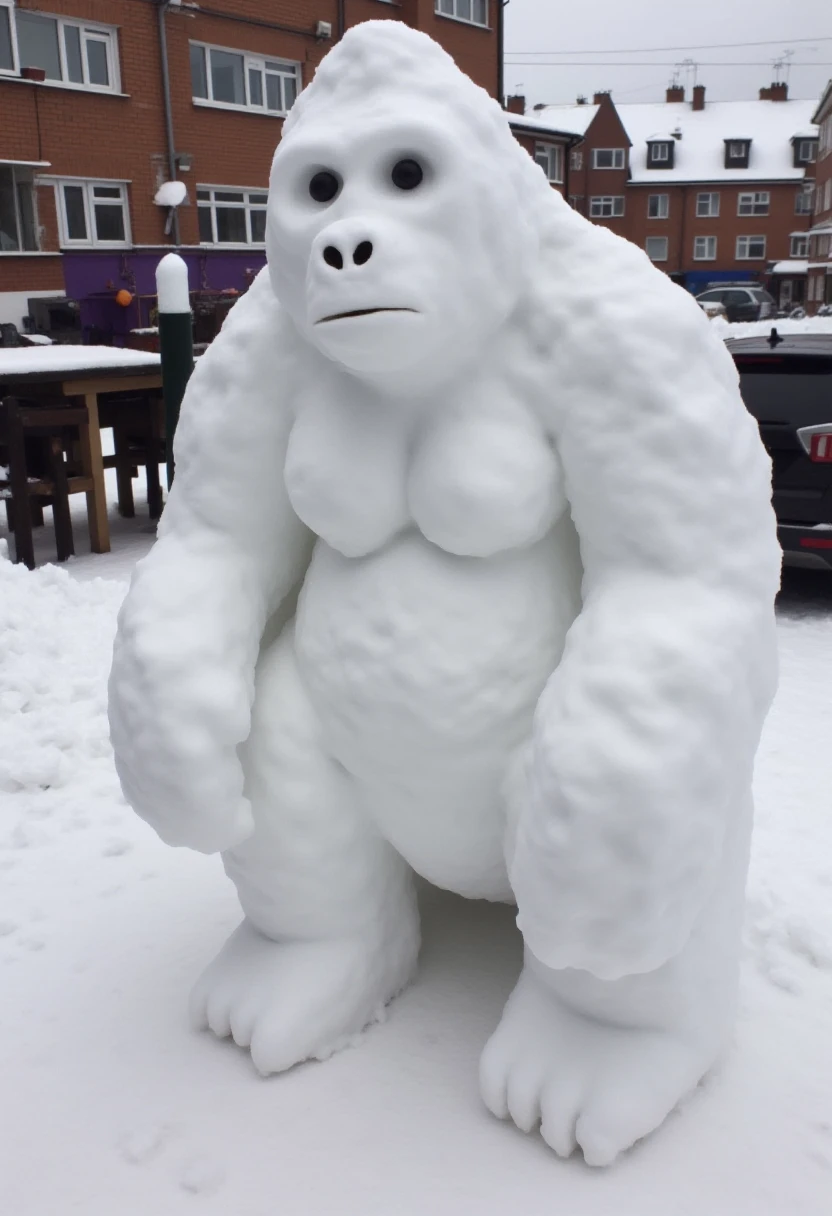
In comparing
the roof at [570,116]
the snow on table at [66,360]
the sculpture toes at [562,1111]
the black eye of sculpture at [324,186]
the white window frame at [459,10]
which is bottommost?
the sculpture toes at [562,1111]

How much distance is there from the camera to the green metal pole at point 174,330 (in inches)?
153

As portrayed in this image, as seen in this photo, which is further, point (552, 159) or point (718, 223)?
point (718, 223)

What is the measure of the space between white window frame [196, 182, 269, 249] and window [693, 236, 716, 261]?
22.5 meters

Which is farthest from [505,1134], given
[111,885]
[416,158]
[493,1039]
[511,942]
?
[416,158]

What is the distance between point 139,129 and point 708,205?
81.0 feet

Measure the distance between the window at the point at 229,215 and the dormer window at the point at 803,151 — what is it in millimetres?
24838

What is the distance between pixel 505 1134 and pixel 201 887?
84 cm

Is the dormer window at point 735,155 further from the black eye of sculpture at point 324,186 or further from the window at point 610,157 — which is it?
Result: the black eye of sculpture at point 324,186

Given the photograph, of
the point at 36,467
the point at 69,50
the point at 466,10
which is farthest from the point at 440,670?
the point at 466,10

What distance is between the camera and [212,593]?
4.99 feet

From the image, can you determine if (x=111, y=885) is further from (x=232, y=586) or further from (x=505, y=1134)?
(x=505, y=1134)

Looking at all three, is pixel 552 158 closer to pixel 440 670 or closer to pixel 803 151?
pixel 803 151

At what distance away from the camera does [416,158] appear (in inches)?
49.7

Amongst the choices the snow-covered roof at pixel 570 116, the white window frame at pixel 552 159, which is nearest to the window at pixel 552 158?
the white window frame at pixel 552 159
